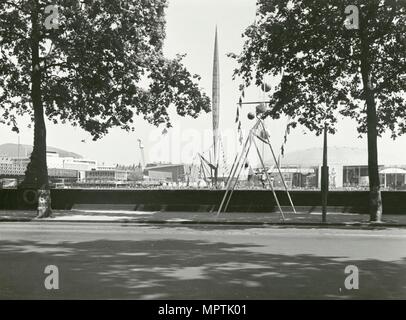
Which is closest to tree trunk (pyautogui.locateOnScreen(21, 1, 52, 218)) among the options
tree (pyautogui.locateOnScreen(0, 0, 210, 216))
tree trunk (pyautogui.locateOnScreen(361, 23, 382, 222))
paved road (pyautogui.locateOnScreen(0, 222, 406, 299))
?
tree (pyautogui.locateOnScreen(0, 0, 210, 216))

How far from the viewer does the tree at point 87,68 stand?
22.7m

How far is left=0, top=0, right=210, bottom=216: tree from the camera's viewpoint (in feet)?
74.4

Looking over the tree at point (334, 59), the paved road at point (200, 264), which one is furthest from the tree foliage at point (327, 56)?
the paved road at point (200, 264)

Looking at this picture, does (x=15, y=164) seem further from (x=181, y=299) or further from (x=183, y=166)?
(x=181, y=299)

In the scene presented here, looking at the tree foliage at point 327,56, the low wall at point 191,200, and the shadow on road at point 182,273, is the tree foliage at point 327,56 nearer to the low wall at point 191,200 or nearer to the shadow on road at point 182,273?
the low wall at point 191,200

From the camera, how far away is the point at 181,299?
25.3 feet

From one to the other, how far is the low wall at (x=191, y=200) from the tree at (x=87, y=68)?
2126 mm

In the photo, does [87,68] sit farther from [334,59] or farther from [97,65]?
[334,59]

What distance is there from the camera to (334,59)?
2194cm

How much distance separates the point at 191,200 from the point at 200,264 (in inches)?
683

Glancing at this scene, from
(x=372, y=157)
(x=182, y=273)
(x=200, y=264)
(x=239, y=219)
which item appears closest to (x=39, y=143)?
(x=239, y=219)

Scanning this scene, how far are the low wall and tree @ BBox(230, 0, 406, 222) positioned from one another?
340 cm

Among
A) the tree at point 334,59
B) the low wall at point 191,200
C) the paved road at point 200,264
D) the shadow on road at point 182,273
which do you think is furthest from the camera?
the low wall at point 191,200

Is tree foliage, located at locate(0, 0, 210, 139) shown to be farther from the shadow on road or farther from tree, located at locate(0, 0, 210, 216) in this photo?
the shadow on road
